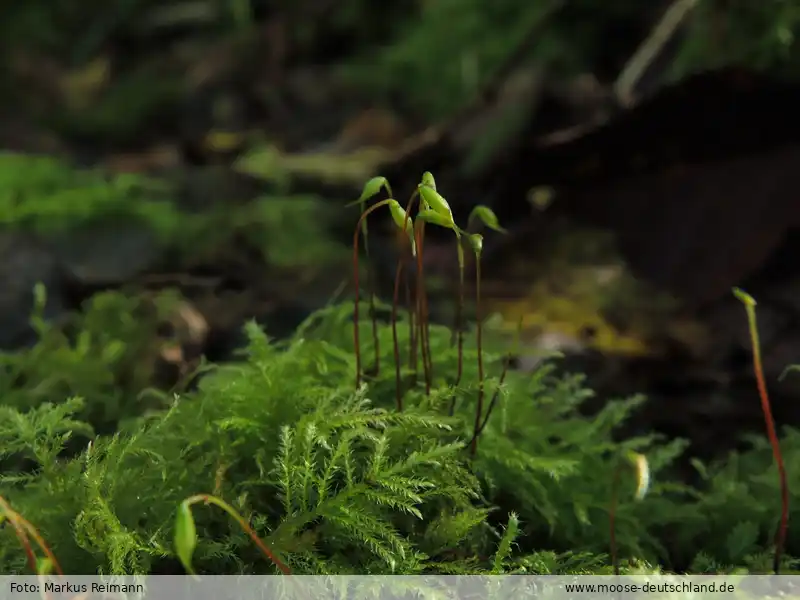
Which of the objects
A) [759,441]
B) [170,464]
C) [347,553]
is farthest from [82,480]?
[759,441]

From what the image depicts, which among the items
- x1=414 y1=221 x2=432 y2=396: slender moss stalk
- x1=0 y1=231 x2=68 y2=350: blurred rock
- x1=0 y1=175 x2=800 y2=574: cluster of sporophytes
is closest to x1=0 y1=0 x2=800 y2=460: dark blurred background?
x1=0 y1=231 x2=68 y2=350: blurred rock

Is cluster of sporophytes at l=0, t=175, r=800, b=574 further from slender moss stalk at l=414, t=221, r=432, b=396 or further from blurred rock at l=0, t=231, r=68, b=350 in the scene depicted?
blurred rock at l=0, t=231, r=68, b=350

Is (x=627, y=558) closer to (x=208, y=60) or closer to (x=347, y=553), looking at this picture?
(x=347, y=553)

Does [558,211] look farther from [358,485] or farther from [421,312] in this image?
[358,485]

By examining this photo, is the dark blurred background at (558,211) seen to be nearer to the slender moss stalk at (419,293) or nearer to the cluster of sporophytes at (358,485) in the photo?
the cluster of sporophytes at (358,485)

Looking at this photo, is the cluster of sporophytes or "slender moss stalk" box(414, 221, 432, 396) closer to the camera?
the cluster of sporophytes
